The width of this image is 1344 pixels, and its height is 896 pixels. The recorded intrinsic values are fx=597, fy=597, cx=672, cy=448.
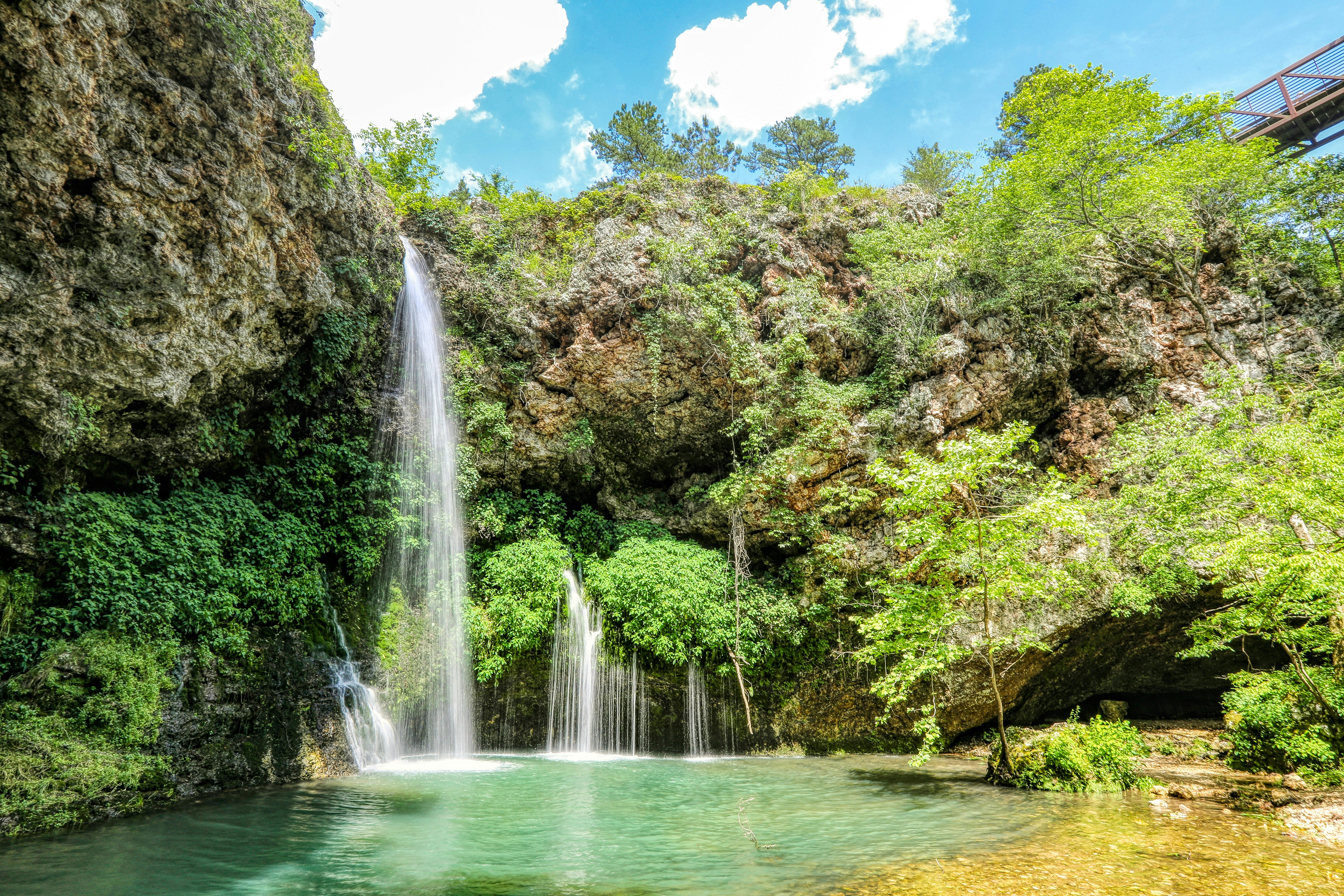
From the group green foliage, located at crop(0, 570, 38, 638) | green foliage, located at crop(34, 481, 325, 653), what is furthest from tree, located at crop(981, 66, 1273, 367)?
green foliage, located at crop(0, 570, 38, 638)

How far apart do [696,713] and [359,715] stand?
7398 mm

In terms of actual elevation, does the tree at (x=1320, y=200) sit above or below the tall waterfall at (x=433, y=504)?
above

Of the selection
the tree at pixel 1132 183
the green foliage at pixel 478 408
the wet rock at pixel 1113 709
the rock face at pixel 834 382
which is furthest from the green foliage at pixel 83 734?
the tree at pixel 1132 183

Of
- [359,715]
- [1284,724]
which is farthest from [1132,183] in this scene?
[359,715]

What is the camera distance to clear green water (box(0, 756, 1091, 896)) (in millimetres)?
5312

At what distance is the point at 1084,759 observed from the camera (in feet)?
29.4

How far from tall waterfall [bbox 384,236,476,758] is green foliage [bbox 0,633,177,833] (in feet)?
18.8

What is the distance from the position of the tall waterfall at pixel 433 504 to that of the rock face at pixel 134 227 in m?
4.00

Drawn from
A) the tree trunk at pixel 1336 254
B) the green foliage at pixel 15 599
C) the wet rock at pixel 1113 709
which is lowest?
the wet rock at pixel 1113 709

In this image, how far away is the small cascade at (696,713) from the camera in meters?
14.3

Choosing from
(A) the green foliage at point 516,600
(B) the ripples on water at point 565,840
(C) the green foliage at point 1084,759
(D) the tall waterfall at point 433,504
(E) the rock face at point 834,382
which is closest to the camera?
(B) the ripples on water at point 565,840

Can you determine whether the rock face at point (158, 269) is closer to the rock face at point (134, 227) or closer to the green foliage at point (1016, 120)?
the rock face at point (134, 227)

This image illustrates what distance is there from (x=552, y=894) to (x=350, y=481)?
11.3m

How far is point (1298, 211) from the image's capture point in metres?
16.6
